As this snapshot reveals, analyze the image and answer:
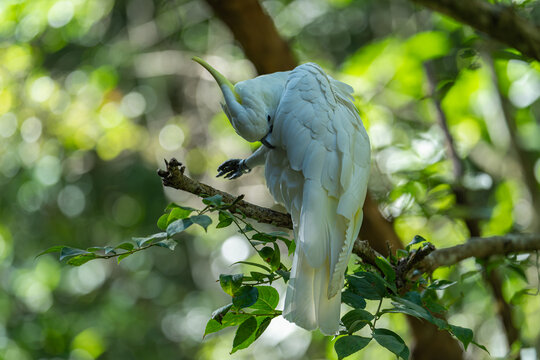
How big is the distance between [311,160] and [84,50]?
9.96ft

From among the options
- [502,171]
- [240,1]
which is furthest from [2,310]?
[502,171]

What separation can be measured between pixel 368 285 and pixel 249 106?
17.8 inches

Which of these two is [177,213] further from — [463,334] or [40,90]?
[40,90]

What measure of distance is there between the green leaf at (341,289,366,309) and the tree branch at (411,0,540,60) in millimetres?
662

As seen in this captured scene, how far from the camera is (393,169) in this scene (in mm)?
2244

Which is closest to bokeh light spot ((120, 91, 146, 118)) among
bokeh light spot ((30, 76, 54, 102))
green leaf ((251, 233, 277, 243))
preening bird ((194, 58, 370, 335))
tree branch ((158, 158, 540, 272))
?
bokeh light spot ((30, 76, 54, 102))

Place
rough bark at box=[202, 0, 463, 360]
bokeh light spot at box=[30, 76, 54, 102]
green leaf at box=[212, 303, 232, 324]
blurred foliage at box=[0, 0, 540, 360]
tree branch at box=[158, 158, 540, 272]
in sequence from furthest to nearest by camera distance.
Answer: bokeh light spot at box=[30, 76, 54, 102], blurred foliage at box=[0, 0, 540, 360], rough bark at box=[202, 0, 463, 360], tree branch at box=[158, 158, 540, 272], green leaf at box=[212, 303, 232, 324]

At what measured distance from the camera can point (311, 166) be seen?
43.5 inches

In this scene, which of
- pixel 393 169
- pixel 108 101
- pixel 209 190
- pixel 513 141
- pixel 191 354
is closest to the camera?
pixel 209 190

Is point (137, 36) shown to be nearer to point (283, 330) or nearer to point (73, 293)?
point (73, 293)

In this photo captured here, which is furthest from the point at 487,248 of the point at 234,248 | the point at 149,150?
the point at 149,150

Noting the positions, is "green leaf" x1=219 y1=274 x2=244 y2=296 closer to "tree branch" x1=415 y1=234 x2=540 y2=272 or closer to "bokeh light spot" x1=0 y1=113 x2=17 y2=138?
"tree branch" x1=415 y1=234 x2=540 y2=272

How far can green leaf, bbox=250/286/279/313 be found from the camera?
0.88 meters

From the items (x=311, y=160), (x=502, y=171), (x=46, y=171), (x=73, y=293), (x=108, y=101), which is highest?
(x=311, y=160)
